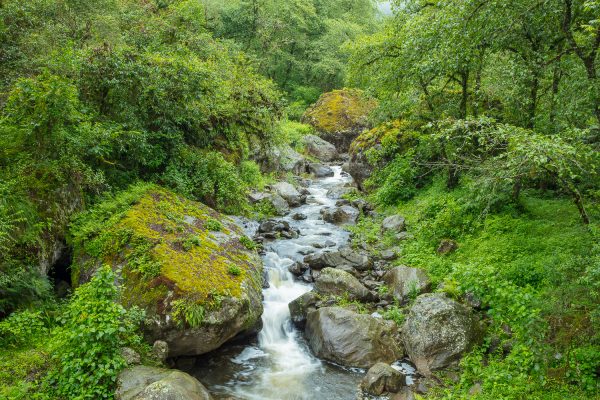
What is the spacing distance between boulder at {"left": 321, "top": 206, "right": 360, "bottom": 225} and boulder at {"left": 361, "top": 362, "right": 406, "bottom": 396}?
10020mm

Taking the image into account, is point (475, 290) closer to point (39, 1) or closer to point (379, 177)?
point (379, 177)

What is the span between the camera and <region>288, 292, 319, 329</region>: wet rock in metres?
10.8

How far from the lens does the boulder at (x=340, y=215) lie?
→ 1819 cm

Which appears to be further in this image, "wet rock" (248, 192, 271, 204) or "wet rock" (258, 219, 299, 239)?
"wet rock" (248, 192, 271, 204)

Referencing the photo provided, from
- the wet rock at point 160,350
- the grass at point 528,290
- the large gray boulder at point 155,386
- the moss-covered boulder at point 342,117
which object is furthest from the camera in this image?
the moss-covered boulder at point 342,117

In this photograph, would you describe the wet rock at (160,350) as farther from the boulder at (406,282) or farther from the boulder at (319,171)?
the boulder at (319,171)

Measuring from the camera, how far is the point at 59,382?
6.37m

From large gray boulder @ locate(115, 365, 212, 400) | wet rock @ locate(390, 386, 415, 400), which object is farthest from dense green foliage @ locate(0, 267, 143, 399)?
wet rock @ locate(390, 386, 415, 400)

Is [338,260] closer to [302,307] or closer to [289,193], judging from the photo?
[302,307]

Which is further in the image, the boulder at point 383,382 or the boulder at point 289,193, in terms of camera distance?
the boulder at point 289,193

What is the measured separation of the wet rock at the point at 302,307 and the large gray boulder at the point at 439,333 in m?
2.69

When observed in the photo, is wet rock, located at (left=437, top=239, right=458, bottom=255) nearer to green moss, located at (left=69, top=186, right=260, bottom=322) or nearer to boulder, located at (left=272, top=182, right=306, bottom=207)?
green moss, located at (left=69, top=186, right=260, bottom=322)

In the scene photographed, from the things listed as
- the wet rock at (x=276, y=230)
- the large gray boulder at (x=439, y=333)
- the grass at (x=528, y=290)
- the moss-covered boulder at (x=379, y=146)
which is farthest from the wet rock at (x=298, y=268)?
the moss-covered boulder at (x=379, y=146)

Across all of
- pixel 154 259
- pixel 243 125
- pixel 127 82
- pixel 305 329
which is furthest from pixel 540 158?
pixel 243 125
